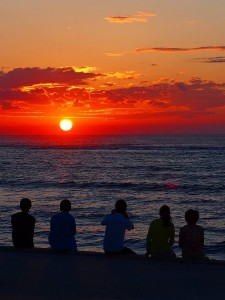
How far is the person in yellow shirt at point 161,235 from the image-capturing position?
458 inches

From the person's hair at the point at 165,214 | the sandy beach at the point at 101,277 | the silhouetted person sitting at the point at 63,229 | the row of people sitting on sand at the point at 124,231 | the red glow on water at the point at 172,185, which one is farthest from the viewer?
the red glow on water at the point at 172,185

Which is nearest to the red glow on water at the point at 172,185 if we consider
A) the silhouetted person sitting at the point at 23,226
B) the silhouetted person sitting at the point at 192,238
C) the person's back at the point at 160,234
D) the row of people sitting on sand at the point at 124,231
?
the silhouetted person sitting at the point at 23,226

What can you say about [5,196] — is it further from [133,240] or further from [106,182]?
[133,240]

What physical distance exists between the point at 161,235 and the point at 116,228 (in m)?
0.91

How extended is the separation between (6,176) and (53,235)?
198ft

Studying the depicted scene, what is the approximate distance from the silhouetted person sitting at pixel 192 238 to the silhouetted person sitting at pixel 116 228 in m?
1.14

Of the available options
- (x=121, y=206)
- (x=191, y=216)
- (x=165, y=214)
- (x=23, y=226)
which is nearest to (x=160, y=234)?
(x=165, y=214)

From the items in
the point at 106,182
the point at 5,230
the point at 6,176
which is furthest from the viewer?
the point at 6,176

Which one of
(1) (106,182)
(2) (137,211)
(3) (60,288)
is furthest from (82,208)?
(3) (60,288)

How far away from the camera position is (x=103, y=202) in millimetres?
45469

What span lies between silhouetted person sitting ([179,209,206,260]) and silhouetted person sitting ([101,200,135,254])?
114 cm

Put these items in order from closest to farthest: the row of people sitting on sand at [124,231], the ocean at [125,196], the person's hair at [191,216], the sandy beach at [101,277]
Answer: the sandy beach at [101,277] < the person's hair at [191,216] < the row of people sitting on sand at [124,231] < the ocean at [125,196]

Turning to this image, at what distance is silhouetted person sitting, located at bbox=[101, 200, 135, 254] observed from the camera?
38.3ft

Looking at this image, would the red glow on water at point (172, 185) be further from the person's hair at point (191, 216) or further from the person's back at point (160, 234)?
the person's hair at point (191, 216)
